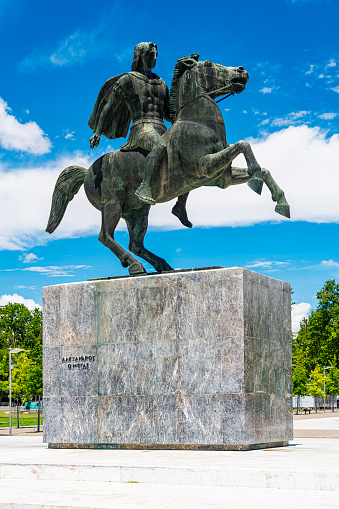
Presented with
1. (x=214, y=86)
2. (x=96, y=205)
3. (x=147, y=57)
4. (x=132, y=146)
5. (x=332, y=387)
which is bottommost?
(x=332, y=387)

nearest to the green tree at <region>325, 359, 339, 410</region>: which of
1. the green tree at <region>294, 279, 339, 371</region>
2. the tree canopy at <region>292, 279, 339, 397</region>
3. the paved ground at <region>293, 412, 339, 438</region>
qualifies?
the tree canopy at <region>292, 279, 339, 397</region>

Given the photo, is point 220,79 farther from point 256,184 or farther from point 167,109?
point 256,184

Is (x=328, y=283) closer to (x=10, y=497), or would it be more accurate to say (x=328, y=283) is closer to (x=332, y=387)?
(x=332, y=387)

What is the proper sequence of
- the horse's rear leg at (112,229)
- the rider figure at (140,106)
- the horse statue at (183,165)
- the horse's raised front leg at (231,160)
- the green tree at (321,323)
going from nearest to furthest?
1. the horse's raised front leg at (231,160)
2. the horse statue at (183,165)
3. the rider figure at (140,106)
4. the horse's rear leg at (112,229)
5. the green tree at (321,323)

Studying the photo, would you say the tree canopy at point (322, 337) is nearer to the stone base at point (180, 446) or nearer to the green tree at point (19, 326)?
the green tree at point (19, 326)

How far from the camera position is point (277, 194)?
14539 millimetres

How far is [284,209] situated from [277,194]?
0.35 meters

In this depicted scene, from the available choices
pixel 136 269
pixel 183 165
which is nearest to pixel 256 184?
pixel 183 165

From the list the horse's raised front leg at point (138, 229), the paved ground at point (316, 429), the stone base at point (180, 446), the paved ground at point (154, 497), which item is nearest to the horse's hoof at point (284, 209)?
the horse's raised front leg at point (138, 229)

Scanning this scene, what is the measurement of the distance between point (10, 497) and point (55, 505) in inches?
44.6

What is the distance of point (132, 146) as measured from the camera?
50.1 ft

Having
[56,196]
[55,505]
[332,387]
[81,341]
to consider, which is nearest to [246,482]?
[55,505]

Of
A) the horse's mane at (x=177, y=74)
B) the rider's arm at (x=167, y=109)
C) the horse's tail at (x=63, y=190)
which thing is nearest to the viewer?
the horse's mane at (x=177, y=74)

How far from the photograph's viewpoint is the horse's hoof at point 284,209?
14.5 metres
